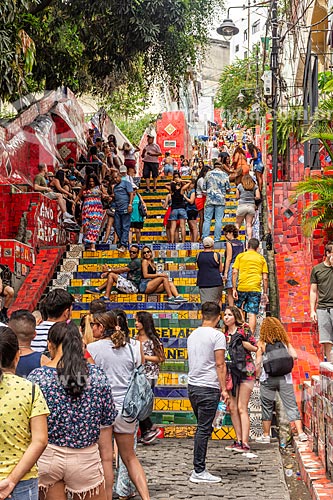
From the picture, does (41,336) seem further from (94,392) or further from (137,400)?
(94,392)

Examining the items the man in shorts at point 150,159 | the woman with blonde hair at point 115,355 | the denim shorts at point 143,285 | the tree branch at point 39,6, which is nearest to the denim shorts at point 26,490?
the woman with blonde hair at point 115,355

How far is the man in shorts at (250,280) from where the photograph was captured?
12.2m

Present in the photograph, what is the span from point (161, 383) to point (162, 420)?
850 millimetres

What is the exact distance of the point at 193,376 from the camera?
786 cm

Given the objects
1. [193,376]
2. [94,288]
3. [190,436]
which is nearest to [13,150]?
[94,288]

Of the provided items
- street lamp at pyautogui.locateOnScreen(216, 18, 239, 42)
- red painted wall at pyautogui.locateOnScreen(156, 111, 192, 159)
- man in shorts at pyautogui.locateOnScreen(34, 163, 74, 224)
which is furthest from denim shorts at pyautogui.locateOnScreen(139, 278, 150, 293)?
red painted wall at pyautogui.locateOnScreen(156, 111, 192, 159)

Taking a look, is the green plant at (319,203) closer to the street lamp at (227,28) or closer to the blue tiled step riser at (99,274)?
the blue tiled step riser at (99,274)

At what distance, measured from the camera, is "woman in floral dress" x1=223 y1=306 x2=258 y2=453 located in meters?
8.95

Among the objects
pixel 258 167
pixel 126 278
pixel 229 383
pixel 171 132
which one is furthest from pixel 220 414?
pixel 171 132

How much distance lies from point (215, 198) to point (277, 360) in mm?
6839

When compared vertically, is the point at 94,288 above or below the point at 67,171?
below

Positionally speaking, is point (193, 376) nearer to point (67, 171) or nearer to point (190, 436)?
point (190, 436)

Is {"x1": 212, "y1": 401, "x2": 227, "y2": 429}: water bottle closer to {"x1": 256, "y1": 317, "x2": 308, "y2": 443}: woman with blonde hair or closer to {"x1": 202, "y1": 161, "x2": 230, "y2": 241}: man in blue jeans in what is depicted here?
{"x1": 256, "y1": 317, "x2": 308, "y2": 443}: woman with blonde hair

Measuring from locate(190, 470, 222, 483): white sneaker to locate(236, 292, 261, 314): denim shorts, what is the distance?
478cm
